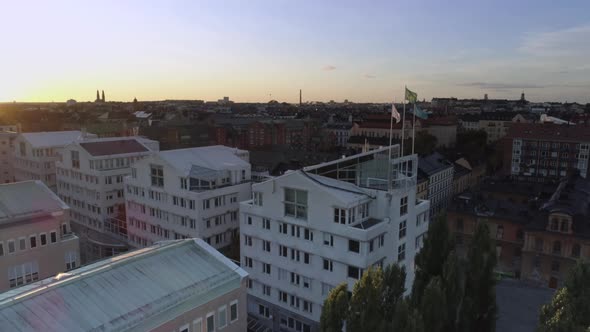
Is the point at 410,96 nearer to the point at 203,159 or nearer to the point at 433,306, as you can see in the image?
the point at 433,306

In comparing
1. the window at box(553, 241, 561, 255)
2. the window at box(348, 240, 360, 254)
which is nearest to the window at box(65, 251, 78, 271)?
the window at box(348, 240, 360, 254)

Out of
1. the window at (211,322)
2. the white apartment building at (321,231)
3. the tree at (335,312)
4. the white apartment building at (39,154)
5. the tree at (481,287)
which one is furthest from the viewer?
the white apartment building at (39,154)

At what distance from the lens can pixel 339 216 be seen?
36.0 m

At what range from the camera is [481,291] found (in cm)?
3334

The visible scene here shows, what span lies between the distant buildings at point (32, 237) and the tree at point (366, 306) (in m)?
32.2

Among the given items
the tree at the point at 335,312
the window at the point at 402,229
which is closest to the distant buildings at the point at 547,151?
the window at the point at 402,229

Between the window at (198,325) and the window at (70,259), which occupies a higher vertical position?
the window at (198,325)

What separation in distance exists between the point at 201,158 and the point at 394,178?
27.6m

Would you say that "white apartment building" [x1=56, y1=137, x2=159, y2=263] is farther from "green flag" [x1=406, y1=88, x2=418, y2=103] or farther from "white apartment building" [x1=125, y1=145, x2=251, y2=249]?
"green flag" [x1=406, y1=88, x2=418, y2=103]

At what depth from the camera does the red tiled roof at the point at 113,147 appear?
64562 millimetres

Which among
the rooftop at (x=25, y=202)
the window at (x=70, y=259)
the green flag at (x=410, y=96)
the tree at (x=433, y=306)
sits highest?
the green flag at (x=410, y=96)

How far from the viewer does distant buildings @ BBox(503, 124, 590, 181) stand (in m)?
103

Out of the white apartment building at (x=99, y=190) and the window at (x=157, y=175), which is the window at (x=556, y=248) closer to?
the window at (x=157, y=175)

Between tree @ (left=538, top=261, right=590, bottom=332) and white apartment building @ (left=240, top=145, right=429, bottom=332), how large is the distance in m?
11.7
